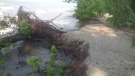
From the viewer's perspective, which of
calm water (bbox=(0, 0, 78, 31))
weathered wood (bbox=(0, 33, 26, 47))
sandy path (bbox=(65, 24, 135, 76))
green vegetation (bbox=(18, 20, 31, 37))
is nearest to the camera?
sandy path (bbox=(65, 24, 135, 76))

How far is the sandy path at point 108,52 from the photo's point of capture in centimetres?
629

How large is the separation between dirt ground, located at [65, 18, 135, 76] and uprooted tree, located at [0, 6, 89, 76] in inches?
19.2

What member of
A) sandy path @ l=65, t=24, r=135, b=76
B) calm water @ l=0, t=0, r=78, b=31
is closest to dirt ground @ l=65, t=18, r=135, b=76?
sandy path @ l=65, t=24, r=135, b=76

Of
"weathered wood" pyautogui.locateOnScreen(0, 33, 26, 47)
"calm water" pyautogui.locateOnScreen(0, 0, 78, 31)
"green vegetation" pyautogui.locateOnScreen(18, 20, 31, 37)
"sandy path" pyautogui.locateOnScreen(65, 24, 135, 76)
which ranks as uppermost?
"green vegetation" pyautogui.locateOnScreen(18, 20, 31, 37)

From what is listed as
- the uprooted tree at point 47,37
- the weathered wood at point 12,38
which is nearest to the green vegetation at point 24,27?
the uprooted tree at point 47,37

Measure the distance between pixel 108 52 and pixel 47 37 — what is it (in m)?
2.81

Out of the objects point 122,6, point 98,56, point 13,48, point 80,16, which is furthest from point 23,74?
point 80,16

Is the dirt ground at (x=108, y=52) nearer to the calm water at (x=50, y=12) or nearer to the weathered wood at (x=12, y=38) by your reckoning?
the calm water at (x=50, y=12)

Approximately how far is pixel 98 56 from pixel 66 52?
49.0 inches

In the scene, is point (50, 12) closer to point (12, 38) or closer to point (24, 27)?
point (24, 27)

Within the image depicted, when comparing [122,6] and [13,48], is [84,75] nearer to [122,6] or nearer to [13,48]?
[122,6]

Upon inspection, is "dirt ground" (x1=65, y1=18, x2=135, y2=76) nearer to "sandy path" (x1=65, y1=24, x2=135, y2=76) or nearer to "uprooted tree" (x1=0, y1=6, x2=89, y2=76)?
"sandy path" (x1=65, y1=24, x2=135, y2=76)

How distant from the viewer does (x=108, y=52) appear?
7785 millimetres

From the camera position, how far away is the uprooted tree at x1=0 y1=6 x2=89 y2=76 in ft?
22.2
